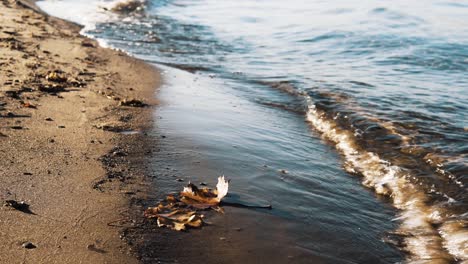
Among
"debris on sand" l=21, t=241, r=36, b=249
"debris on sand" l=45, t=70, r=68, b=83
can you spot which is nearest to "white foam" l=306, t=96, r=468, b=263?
"debris on sand" l=21, t=241, r=36, b=249

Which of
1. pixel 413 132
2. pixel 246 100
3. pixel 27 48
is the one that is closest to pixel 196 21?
pixel 27 48

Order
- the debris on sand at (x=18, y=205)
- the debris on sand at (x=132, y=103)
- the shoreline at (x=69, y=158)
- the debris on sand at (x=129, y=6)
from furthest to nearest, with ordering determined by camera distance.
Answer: the debris on sand at (x=129, y=6) → the debris on sand at (x=132, y=103) → the debris on sand at (x=18, y=205) → the shoreline at (x=69, y=158)

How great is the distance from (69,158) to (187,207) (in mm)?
1178

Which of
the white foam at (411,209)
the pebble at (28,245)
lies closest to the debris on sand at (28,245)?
the pebble at (28,245)

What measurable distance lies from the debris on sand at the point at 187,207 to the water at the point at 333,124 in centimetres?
23

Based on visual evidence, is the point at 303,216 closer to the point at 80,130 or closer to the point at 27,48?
the point at 80,130

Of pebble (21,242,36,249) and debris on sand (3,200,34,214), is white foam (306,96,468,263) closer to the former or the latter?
pebble (21,242,36,249)

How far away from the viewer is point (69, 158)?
395cm

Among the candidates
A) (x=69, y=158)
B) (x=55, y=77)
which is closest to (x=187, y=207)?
(x=69, y=158)

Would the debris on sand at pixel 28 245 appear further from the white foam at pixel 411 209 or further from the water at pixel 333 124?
the white foam at pixel 411 209

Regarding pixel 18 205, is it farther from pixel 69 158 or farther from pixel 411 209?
pixel 411 209

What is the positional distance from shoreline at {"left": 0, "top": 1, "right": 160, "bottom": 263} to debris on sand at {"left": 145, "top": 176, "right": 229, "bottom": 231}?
18 cm

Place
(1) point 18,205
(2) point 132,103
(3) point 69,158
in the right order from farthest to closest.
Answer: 1. (2) point 132,103
2. (3) point 69,158
3. (1) point 18,205

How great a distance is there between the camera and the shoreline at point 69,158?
2.77 m
